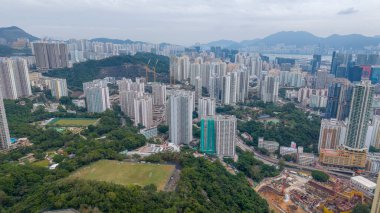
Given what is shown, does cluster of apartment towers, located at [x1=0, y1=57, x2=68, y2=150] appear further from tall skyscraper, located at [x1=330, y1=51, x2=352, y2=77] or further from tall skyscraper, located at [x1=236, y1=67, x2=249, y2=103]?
tall skyscraper, located at [x1=330, y1=51, x2=352, y2=77]

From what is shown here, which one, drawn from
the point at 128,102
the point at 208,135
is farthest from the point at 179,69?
the point at 208,135

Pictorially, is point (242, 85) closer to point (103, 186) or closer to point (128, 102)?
point (128, 102)

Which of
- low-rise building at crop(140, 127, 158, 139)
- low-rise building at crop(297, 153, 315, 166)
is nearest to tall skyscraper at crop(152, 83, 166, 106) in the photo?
low-rise building at crop(140, 127, 158, 139)

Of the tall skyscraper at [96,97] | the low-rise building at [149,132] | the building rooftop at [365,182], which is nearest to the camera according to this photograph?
the building rooftop at [365,182]

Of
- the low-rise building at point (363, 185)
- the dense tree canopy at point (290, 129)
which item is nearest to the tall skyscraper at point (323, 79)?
the dense tree canopy at point (290, 129)

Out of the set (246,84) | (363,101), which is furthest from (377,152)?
(246,84)

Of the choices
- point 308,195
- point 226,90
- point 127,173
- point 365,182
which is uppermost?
point 226,90

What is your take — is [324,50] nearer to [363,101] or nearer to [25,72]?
[363,101]

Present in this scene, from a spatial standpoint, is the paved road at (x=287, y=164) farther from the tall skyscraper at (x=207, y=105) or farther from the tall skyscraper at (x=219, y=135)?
the tall skyscraper at (x=207, y=105)
